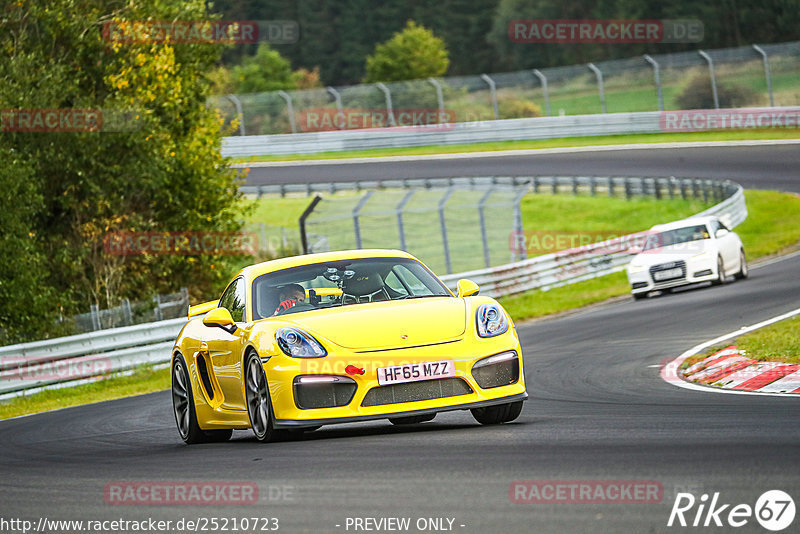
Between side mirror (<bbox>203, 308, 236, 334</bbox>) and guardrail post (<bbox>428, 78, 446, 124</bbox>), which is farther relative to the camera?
guardrail post (<bbox>428, 78, 446, 124</bbox>)

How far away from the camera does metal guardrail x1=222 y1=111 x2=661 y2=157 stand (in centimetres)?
4903

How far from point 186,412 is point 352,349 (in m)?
2.51

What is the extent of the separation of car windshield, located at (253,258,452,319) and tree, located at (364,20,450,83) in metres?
67.1

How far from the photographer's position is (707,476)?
5602 mm

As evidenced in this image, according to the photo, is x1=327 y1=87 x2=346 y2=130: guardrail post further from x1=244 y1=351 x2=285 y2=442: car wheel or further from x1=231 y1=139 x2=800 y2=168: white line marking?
x1=244 y1=351 x2=285 y2=442: car wheel

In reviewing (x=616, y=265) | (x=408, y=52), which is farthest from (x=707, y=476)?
(x=408, y=52)

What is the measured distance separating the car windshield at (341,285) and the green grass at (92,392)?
29.4ft

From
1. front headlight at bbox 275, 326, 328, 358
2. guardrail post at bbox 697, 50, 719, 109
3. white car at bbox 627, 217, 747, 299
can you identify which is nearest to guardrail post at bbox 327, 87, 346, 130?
guardrail post at bbox 697, 50, 719, 109

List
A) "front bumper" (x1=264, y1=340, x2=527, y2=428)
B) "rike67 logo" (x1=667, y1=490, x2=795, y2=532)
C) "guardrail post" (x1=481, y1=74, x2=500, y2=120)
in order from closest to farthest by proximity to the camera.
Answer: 1. "rike67 logo" (x1=667, y1=490, x2=795, y2=532)
2. "front bumper" (x1=264, y1=340, x2=527, y2=428)
3. "guardrail post" (x1=481, y1=74, x2=500, y2=120)

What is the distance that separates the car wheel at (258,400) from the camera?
827 centimetres

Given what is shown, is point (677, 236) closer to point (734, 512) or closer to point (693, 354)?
point (693, 354)

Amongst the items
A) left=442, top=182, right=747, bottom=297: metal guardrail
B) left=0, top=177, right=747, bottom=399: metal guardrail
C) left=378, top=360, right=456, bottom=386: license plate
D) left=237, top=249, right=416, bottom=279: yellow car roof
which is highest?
left=237, top=249, right=416, bottom=279: yellow car roof

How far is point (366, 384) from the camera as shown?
7.96 metres

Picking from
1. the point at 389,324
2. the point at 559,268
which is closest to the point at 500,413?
the point at 389,324
